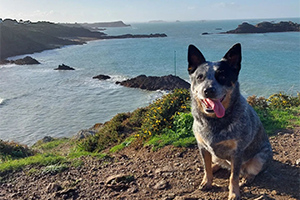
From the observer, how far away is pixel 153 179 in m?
4.98

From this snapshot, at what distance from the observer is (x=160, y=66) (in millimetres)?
40656

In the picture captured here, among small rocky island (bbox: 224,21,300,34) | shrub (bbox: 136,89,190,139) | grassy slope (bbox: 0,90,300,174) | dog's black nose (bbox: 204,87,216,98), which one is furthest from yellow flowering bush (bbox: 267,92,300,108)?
small rocky island (bbox: 224,21,300,34)

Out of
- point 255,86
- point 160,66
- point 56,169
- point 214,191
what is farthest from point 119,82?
point 214,191

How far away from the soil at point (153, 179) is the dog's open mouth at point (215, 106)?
142cm

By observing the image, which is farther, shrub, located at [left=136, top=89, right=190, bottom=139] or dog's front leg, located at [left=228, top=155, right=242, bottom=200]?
shrub, located at [left=136, top=89, right=190, bottom=139]

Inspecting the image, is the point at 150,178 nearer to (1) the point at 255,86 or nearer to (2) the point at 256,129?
(2) the point at 256,129

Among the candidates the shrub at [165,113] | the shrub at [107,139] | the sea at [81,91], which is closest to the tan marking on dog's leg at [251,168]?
the shrub at [165,113]

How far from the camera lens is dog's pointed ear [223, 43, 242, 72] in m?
3.44

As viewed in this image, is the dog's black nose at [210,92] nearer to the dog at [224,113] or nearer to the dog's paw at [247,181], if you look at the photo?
the dog at [224,113]

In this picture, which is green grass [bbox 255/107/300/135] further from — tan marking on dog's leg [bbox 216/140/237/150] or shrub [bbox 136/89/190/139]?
tan marking on dog's leg [bbox 216/140/237/150]

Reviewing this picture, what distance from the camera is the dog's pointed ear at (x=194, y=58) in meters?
3.64

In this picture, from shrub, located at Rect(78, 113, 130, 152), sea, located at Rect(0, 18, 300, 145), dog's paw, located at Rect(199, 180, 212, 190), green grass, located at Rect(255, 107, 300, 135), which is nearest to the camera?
dog's paw, located at Rect(199, 180, 212, 190)

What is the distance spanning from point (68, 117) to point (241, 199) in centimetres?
1764

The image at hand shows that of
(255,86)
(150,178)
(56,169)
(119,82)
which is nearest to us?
(150,178)
